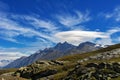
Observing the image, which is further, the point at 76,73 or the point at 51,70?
the point at 51,70

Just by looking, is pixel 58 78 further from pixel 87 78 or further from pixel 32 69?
pixel 32 69

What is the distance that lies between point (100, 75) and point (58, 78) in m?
24.6

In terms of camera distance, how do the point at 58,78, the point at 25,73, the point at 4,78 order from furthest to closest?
the point at 25,73
the point at 58,78
the point at 4,78

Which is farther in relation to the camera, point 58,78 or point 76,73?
point 58,78

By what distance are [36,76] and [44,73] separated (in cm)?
753

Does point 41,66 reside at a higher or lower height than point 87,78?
higher

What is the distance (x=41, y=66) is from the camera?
15338cm

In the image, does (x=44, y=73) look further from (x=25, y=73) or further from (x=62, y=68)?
(x=25, y=73)

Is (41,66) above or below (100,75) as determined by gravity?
above

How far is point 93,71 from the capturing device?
90188 mm

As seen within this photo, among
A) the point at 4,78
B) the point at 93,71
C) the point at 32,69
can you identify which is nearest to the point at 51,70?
the point at 32,69

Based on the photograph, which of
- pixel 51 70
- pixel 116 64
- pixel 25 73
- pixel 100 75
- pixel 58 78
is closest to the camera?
pixel 100 75

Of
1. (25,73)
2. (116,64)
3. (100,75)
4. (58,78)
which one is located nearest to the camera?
(100,75)

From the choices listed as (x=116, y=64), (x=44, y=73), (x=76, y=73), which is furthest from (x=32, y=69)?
(x=116, y=64)
